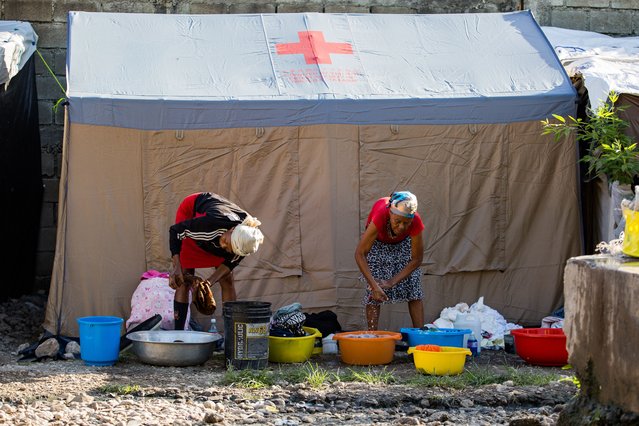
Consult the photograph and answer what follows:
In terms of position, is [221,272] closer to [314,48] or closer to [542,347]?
[542,347]

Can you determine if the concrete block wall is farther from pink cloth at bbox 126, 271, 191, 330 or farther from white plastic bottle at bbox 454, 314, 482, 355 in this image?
pink cloth at bbox 126, 271, 191, 330

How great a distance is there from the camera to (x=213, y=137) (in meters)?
7.33

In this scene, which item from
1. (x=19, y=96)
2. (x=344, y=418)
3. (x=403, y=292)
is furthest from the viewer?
(x=19, y=96)

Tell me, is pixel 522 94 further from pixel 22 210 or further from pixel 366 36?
pixel 22 210

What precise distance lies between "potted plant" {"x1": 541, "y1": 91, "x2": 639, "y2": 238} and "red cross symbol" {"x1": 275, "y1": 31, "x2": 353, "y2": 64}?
1.74 metres

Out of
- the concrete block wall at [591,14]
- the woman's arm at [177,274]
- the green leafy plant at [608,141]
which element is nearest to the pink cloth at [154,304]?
the woman's arm at [177,274]

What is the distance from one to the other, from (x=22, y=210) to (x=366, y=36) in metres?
3.22

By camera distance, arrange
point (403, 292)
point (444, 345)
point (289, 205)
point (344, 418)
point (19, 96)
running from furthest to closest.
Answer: point (19, 96)
point (289, 205)
point (403, 292)
point (444, 345)
point (344, 418)

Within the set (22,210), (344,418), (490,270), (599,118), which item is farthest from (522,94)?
(22,210)

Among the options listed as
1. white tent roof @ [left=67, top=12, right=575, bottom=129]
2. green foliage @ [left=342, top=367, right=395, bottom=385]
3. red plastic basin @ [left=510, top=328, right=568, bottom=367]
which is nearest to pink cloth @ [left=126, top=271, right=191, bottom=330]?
white tent roof @ [left=67, top=12, right=575, bottom=129]

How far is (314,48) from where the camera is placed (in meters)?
7.88

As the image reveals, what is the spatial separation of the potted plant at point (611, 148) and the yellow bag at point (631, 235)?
2872 mm

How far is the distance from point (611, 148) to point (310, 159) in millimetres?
2191

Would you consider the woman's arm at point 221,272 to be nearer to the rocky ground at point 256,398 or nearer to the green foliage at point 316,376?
the rocky ground at point 256,398
